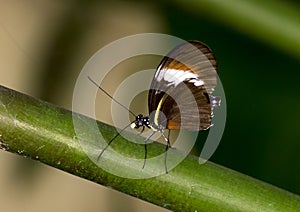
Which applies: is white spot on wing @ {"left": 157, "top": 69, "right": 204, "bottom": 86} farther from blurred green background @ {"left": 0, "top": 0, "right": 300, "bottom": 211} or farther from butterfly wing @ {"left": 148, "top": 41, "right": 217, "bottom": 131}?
blurred green background @ {"left": 0, "top": 0, "right": 300, "bottom": 211}

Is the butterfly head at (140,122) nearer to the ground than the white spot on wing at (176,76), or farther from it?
nearer to the ground

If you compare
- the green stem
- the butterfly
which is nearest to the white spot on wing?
the butterfly

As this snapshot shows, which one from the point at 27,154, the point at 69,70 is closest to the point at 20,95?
the point at 27,154

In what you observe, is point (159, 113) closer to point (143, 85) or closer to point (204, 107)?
point (204, 107)

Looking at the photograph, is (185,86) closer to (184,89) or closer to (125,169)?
(184,89)

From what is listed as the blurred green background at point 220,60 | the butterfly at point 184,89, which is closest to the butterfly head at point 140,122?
the butterfly at point 184,89

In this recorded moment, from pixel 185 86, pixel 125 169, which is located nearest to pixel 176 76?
pixel 185 86

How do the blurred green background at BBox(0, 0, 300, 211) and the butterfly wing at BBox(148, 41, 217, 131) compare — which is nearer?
the butterfly wing at BBox(148, 41, 217, 131)

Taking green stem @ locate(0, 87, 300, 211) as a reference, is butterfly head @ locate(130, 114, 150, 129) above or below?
below

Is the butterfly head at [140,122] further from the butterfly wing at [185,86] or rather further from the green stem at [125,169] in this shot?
the green stem at [125,169]
